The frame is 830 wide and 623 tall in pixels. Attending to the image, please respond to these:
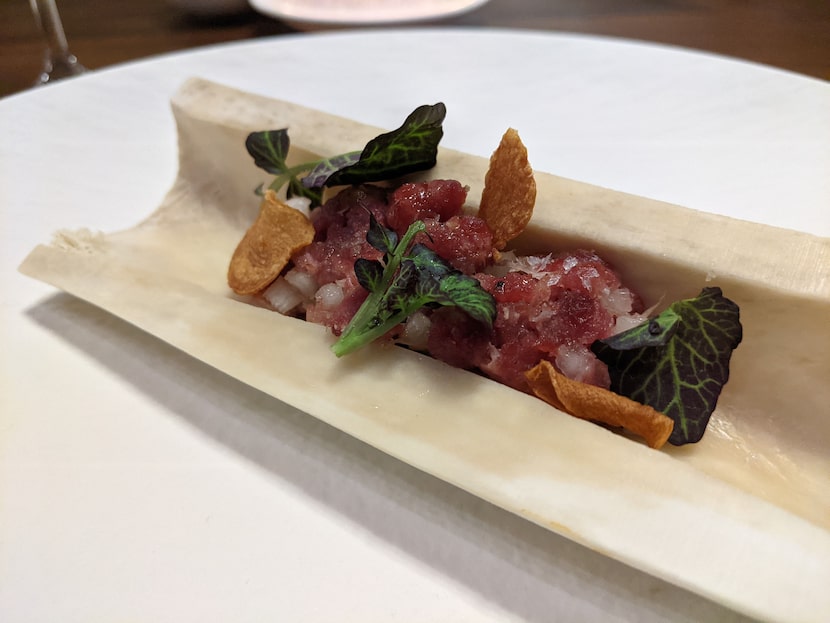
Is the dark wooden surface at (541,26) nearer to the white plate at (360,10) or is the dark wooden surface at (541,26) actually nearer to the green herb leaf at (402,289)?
the white plate at (360,10)

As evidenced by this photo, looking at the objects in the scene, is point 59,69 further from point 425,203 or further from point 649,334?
point 649,334

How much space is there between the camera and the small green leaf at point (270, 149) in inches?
62.5

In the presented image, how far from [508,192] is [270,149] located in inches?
25.1

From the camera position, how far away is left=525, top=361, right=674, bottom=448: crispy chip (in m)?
1.09

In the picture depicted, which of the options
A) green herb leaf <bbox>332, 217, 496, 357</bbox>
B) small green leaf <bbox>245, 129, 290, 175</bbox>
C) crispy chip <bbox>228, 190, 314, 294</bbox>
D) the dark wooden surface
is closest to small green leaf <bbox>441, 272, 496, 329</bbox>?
green herb leaf <bbox>332, 217, 496, 357</bbox>

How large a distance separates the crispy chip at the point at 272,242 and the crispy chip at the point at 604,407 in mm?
637

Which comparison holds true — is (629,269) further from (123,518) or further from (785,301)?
(123,518)

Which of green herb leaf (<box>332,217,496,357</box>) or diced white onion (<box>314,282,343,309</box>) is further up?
green herb leaf (<box>332,217,496,357</box>)

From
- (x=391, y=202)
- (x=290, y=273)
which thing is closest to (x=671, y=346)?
(x=391, y=202)

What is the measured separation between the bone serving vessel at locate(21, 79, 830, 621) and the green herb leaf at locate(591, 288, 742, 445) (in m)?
0.08

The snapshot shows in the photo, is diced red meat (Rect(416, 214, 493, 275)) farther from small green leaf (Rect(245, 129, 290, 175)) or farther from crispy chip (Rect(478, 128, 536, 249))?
small green leaf (Rect(245, 129, 290, 175))

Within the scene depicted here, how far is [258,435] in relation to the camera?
1330 millimetres

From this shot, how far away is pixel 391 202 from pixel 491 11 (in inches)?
123

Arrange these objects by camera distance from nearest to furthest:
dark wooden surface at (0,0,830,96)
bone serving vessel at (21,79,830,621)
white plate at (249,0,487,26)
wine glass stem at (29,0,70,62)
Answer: bone serving vessel at (21,79,830,621)
wine glass stem at (29,0,70,62)
white plate at (249,0,487,26)
dark wooden surface at (0,0,830,96)
